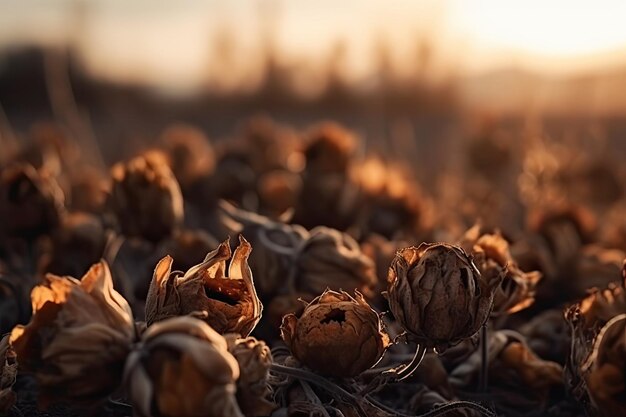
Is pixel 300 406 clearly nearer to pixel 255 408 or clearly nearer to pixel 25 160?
pixel 255 408

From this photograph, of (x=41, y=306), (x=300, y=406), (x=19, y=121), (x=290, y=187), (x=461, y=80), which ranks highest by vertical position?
(x=41, y=306)

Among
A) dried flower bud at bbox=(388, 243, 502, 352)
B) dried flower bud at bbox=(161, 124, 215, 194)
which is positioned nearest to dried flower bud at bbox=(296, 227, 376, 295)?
dried flower bud at bbox=(388, 243, 502, 352)

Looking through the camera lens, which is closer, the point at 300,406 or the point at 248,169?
the point at 300,406

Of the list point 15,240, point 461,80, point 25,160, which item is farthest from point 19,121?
point 15,240

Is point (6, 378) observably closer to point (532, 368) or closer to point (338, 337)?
point (338, 337)

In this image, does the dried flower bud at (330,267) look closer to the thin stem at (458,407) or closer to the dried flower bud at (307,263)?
the dried flower bud at (307,263)

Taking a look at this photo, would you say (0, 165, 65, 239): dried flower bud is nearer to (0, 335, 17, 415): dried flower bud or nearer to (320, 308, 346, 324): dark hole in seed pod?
(0, 335, 17, 415): dried flower bud

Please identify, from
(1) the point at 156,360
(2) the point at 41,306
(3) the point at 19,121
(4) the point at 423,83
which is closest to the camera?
(1) the point at 156,360
